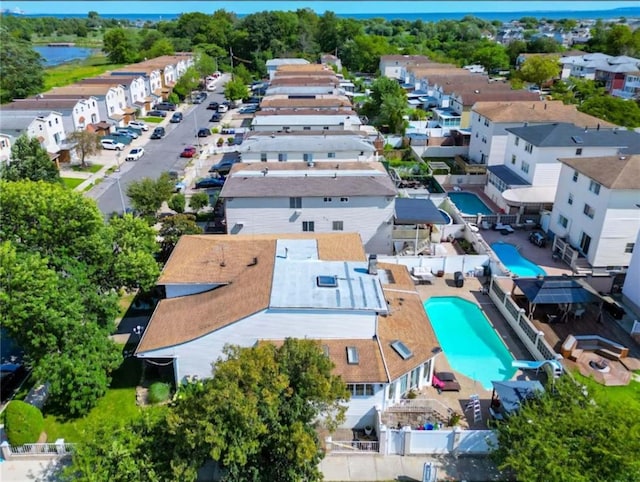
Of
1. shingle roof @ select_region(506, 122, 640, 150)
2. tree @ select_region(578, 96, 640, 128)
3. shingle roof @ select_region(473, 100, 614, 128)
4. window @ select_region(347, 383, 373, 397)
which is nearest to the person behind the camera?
window @ select_region(347, 383, 373, 397)

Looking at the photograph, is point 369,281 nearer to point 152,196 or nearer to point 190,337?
point 190,337

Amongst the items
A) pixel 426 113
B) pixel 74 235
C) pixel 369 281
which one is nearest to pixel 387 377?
pixel 369 281

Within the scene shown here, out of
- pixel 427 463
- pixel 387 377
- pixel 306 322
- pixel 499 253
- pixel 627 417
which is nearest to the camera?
pixel 627 417

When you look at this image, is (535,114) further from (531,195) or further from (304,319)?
(304,319)

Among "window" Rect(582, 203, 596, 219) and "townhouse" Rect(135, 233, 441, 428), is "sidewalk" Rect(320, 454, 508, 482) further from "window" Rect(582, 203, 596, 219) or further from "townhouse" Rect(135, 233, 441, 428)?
"window" Rect(582, 203, 596, 219)

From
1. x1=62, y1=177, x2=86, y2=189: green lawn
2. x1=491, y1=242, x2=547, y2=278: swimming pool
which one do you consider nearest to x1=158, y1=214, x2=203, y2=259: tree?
x1=62, y1=177, x2=86, y2=189: green lawn

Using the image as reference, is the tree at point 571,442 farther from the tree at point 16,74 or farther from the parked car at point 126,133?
the tree at point 16,74

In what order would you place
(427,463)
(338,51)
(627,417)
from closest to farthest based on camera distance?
1. (627,417)
2. (427,463)
3. (338,51)
